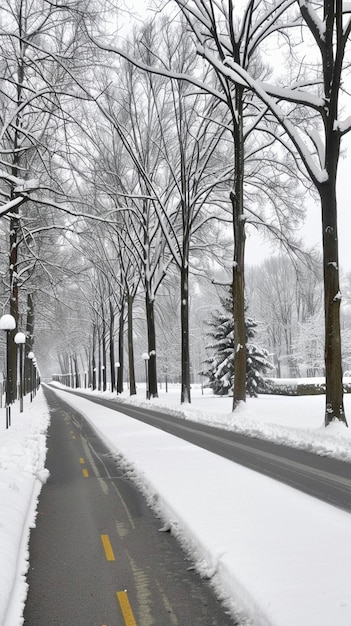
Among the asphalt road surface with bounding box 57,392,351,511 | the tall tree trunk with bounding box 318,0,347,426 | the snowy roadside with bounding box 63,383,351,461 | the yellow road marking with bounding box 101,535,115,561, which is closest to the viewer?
the yellow road marking with bounding box 101,535,115,561

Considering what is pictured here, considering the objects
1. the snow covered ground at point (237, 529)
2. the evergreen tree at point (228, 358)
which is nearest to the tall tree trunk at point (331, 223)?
the snow covered ground at point (237, 529)

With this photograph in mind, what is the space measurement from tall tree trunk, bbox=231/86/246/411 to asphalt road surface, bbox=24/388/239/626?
11.4 m

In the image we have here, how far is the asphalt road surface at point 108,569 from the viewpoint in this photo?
162 inches

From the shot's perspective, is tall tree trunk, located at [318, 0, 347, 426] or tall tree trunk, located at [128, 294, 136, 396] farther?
tall tree trunk, located at [128, 294, 136, 396]

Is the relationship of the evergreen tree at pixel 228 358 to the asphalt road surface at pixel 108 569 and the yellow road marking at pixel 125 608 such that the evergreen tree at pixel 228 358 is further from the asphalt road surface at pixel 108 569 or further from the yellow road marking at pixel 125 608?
the yellow road marking at pixel 125 608

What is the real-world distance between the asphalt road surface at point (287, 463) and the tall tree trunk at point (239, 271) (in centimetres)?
402

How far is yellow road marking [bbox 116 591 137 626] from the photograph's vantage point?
397 centimetres

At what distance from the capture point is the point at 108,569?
505cm

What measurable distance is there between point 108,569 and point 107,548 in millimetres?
627

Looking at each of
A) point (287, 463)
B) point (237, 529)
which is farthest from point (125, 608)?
point (287, 463)

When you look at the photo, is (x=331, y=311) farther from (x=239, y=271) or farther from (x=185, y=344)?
(x=185, y=344)

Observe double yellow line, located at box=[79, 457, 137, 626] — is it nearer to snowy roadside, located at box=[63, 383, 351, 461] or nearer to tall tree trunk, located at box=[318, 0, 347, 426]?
snowy roadside, located at box=[63, 383, 351, 461]

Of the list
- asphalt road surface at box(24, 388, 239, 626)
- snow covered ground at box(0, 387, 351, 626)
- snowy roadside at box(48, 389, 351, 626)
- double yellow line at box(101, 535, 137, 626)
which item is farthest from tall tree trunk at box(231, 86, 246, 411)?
double yellow line at box(101, 535, 137, 626)

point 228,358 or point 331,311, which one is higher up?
point 331,311
